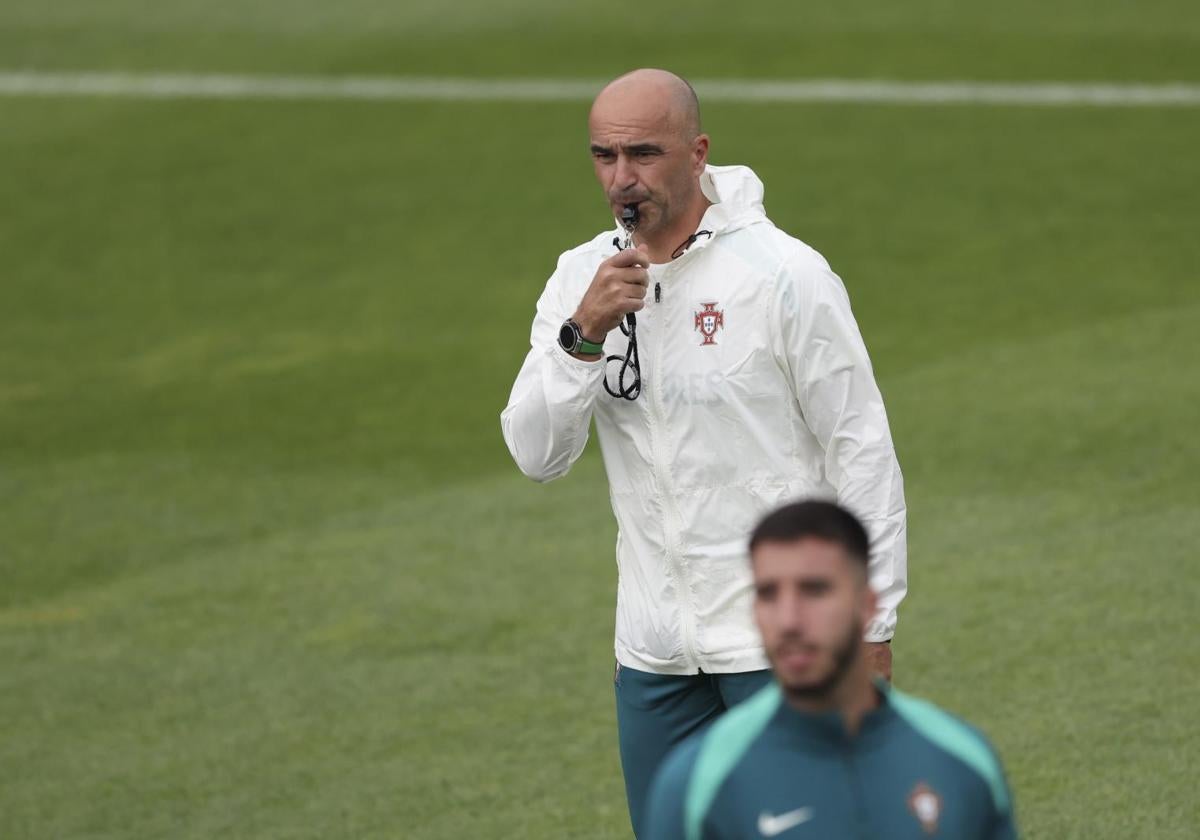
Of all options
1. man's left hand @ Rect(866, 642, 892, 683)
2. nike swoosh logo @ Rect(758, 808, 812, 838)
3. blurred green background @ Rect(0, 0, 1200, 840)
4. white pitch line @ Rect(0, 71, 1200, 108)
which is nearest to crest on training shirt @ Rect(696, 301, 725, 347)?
man's left hand @ Rect(866, 642, 892, 683)

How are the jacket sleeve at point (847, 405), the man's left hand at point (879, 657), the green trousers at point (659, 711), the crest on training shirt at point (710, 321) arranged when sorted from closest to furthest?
the man's left hand at point (879, 657) < the jacket sleeve at point (847, 405) < the crest on training shirt at point (710, 321) < the green trousers at point (659, 711)

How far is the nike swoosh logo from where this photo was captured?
319cm

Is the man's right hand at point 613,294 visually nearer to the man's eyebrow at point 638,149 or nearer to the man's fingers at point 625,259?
the man's fingers at point 625,259

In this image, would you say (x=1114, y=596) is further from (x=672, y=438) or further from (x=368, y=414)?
(x=368, y=414)

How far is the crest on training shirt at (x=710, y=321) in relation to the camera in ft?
15.0

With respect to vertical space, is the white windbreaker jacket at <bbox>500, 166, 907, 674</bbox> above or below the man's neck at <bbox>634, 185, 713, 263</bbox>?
below

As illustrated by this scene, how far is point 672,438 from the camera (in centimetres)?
462

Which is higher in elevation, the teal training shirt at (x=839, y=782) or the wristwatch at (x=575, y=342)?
the wristwatch at (x=575, y=342)

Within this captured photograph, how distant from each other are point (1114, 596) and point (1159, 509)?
3.75 feet

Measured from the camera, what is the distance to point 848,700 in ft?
10.5

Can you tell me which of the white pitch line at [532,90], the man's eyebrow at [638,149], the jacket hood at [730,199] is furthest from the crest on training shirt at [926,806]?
the white pitch line at [532,90]

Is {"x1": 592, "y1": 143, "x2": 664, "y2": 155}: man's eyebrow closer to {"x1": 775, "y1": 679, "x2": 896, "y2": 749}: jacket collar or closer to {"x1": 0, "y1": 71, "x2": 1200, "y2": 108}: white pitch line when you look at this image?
{"x1": 775, "y1": 679, "x2": 896, "y2": 749}: jacket collar

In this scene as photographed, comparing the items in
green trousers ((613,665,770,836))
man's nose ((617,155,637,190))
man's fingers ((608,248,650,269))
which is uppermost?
man's nose ((617,155,637,190))

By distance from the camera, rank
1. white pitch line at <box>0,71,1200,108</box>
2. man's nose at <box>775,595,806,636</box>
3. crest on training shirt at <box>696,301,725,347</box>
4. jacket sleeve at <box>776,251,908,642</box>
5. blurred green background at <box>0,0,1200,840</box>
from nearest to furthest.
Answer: man's nose at <box>775,595,806,636</box>
jacket sleeve at <box>776,251,908,642</box>
crest on training shirt at <box>696,301,725,347</box>
blurred green background at <box>0,0,1200,840</box>
white pitch line at <box>0,71,1200,108</box>
